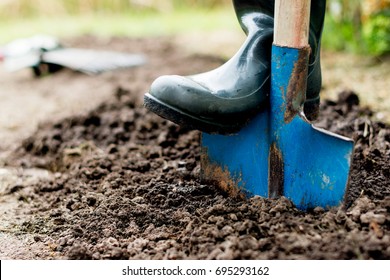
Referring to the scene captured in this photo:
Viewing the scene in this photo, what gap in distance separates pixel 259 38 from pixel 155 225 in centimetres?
60

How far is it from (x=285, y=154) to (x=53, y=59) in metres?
2.66

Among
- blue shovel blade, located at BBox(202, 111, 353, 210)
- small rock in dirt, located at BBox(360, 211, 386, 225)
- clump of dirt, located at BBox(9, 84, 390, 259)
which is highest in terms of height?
blue shovel blade, located at BBox(202, 111, 353, 210)

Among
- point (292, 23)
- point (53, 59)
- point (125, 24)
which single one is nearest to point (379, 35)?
point (53, 59)

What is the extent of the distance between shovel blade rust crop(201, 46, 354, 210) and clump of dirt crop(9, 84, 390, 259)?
58 mm

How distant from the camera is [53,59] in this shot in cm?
395

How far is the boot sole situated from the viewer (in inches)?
64.2

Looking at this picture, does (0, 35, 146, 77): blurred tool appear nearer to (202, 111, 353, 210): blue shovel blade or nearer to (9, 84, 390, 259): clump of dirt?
(9, 84, 390, 259): clump of dirt

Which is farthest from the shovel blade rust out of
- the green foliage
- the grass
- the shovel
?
the grass

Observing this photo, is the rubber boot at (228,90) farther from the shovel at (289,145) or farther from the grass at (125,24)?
the grass at (125,24)

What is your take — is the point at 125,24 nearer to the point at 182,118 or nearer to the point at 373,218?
the point at 182,118

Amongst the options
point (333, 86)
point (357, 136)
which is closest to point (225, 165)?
point (357, 136)

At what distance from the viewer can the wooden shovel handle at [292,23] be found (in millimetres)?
1550

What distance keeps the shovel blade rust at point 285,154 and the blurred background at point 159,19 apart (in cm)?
213

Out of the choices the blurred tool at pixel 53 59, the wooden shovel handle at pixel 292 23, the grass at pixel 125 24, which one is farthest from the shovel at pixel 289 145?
the grass at pixel 125 24
